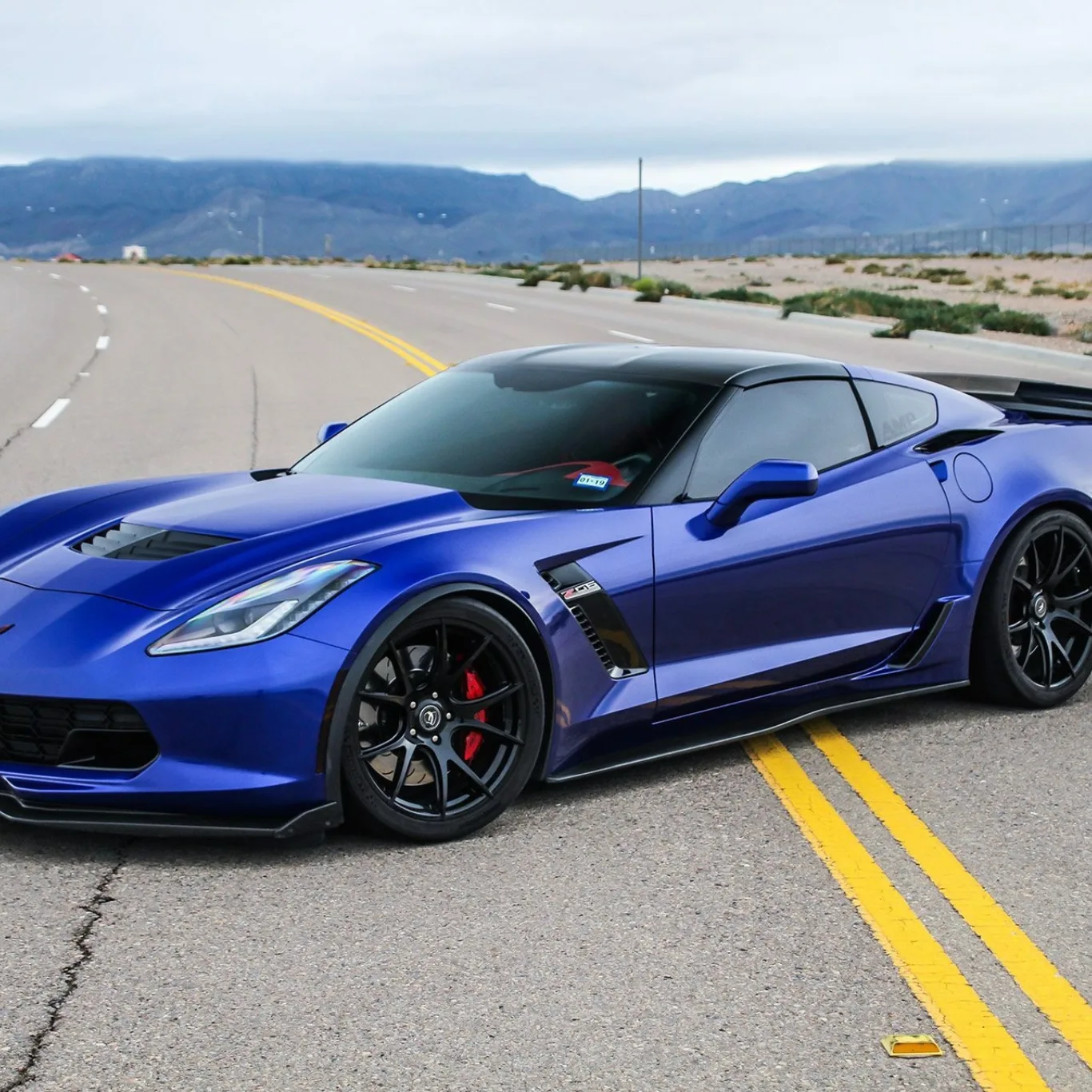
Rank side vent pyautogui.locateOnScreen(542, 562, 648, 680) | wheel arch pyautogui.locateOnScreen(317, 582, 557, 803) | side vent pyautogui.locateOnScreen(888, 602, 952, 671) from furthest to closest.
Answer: side vent pyautogui.locateOnScreen(888, 602, 952, 671) → side vent pyautogui.locateOnScreen(542, 562, 648, 680) → wheel arch pyautogui.locateOnScreen(317, 582, 557, 803)

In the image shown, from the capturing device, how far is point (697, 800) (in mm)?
5168

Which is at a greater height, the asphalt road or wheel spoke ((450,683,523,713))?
wheel spoke ((450,683,523,713))

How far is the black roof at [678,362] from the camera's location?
5836 mm

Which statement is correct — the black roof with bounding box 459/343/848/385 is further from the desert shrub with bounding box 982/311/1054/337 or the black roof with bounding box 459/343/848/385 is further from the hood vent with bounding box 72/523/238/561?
the desert shrub with bounding box 982/311/1054/337

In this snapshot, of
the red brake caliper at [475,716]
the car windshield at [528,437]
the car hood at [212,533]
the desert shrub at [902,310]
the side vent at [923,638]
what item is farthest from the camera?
the desert shrub at [902,310]

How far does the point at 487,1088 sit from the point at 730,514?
98.3 inches

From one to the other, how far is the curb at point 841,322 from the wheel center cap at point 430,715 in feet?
79.2

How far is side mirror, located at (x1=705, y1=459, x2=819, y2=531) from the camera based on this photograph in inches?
208

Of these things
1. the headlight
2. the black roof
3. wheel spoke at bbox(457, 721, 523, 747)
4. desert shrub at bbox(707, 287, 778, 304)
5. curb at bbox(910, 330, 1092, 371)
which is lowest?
desert shrub at bbox(707, 287, 778, 304)

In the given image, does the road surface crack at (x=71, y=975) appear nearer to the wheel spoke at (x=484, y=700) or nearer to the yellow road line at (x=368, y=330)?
the wheel spoke at (x=484, y=700)

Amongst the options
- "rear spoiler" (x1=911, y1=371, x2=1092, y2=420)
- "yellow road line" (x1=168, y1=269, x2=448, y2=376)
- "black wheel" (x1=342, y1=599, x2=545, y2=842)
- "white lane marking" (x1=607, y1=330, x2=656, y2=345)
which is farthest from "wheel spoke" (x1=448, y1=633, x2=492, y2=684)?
"white lane marking" (x1=607, y1=330, x2=656, y2=345)

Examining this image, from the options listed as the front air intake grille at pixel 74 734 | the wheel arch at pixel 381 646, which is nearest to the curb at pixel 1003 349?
the wheel arch at pixel 381 646

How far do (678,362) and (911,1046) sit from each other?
3073mm

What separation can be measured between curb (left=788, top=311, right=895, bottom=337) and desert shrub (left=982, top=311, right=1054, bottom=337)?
1.77 m
